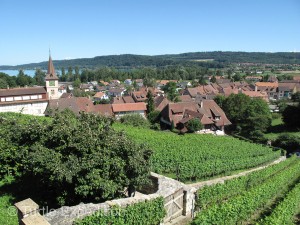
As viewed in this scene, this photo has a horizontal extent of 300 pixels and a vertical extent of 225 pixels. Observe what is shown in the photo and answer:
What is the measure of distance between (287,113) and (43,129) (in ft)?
184

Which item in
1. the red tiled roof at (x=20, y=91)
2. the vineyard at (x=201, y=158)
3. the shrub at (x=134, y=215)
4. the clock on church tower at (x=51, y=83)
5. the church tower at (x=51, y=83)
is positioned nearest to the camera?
the shrub at (x=134, y=215)

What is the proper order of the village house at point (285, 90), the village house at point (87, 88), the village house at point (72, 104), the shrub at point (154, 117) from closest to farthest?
the village house at point (72, 104), the shrub at point (154, 117), the village house at point (285, 90), the village house at point (87, 88)

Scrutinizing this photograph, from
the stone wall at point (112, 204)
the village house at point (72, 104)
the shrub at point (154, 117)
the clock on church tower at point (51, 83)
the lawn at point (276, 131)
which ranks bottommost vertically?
the lawn at point (276, 131)

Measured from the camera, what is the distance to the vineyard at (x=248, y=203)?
14.7m

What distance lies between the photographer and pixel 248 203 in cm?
1669

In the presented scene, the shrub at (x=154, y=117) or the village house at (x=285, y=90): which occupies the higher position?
the village house at (x=285, y=90)

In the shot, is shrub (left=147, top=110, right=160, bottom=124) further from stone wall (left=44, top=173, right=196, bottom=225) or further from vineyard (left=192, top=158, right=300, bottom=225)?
stone wall (left=44, top=173, right=196, bottom=225)

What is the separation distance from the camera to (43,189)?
49.3 feet

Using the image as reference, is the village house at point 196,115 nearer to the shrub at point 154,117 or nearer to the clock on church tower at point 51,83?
the shrub at point 154,117

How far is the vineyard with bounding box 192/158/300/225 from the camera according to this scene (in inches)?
578

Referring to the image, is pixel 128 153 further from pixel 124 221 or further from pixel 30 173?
pixel 30 173

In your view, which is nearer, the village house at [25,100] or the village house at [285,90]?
the village house at [25,100]

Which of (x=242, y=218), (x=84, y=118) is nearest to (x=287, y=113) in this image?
(x=242, y=218)

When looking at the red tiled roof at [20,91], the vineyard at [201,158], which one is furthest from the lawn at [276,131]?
the red tiled roof at [20,91]
